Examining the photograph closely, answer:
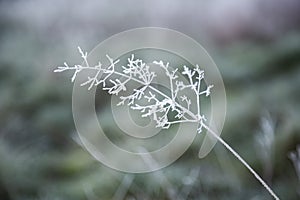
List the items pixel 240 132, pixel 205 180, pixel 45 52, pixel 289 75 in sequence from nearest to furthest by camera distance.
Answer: pixel 205 180 < pixel 240 132 < pixel 289 75 < pixel 45 52

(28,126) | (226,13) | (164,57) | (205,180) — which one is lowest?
(205,180)

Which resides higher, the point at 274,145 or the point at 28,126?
the point at 28,126

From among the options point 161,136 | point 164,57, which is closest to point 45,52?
point 164,57

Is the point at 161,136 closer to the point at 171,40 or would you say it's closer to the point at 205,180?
the point at 205,180

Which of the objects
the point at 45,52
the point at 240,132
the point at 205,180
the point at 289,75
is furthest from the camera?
the point at 45,52

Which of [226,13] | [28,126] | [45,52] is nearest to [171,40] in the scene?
[226,13]

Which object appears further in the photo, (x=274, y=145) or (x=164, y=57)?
(x=164, y=57)

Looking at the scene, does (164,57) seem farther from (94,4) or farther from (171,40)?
(94,4)
